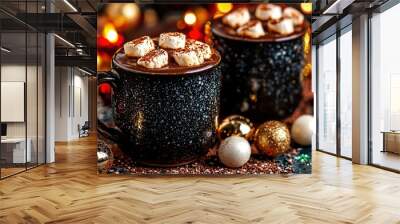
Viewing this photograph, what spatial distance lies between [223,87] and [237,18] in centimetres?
100

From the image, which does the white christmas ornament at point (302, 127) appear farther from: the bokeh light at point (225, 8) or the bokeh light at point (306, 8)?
the bokeh light at point (225, 8)

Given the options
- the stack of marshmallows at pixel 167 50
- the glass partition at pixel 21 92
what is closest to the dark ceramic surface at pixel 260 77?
the stack of marshmallows at pixel 167 50

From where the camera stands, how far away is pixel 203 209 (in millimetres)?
3889

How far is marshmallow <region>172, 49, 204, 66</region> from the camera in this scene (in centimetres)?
539

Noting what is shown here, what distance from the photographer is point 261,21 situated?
5.67 m

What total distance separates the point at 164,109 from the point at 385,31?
4.02 metres

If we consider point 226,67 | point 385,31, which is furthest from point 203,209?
point 385,31

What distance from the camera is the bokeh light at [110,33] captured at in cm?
568

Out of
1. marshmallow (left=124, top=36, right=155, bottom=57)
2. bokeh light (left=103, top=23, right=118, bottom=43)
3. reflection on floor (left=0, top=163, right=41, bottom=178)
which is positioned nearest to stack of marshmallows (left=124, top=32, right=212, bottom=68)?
marshmallow (left=124, top=36, right=155, bottom=57)

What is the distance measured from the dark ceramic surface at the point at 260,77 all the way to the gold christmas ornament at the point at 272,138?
14cm

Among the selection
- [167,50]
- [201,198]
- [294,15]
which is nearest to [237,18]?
[294,15]

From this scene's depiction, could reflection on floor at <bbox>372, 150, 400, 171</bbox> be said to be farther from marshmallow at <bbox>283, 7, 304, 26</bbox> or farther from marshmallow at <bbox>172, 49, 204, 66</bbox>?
marshmallow at <bbox>172, 49, 204, 66</bbox>

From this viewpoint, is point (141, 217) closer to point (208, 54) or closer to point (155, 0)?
point (208, 54)

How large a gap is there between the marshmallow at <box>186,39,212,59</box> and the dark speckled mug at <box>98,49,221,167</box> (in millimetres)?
121
